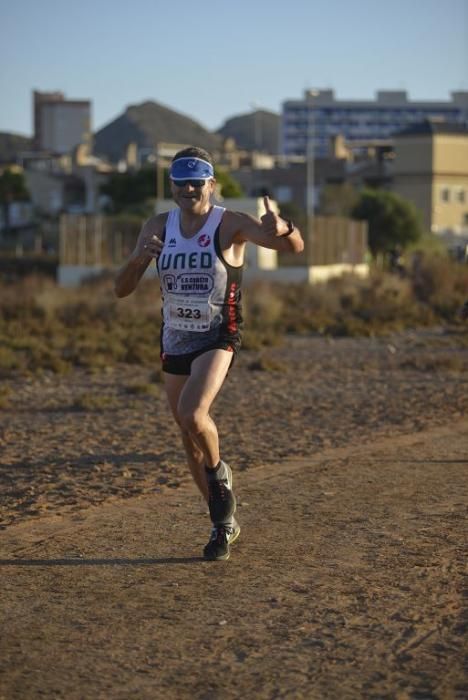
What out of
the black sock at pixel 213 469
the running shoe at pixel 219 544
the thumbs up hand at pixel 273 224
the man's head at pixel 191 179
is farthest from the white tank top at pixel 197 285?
the running shoe at pixel 219 544

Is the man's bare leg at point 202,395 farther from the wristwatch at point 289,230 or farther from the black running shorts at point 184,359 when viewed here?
the wristwatch at point 289,230

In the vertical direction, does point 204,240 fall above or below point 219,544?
above

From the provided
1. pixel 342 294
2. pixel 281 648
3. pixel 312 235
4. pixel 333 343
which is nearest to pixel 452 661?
pixel 281 648

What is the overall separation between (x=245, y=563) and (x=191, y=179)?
1.95 metres

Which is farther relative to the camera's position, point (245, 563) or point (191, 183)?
point (191, 183)

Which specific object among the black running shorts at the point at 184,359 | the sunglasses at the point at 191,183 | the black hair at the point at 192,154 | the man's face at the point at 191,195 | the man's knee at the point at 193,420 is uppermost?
the black hair at the point at 192,154

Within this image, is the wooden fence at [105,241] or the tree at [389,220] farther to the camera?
the tree at [389,220]

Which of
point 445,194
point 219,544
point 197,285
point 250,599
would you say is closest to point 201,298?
point 197,285

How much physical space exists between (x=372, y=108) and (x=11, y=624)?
18284cm

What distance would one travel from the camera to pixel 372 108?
18425cm

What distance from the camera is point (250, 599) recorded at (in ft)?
19.9

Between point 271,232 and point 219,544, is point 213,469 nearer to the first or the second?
point 219,544

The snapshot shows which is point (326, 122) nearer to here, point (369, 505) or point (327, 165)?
point (327, 165)

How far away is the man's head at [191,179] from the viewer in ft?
22.5
